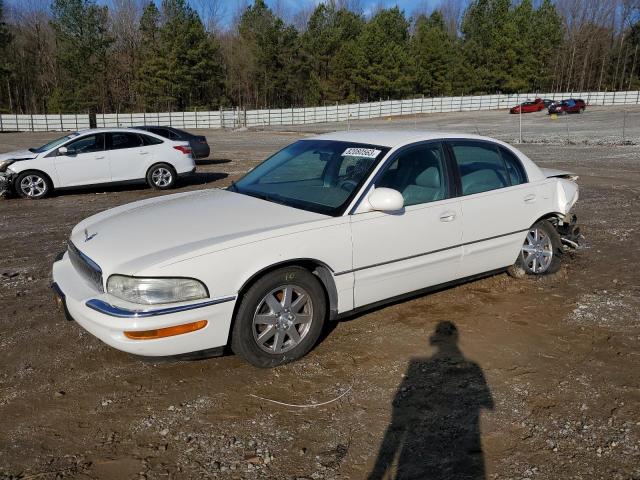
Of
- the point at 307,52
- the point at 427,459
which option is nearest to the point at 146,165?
the point at 427,459

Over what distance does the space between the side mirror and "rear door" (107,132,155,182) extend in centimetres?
912

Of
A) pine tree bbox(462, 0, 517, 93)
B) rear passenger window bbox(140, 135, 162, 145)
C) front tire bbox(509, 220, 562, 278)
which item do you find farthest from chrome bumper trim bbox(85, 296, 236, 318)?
pine tree bbox(462, 0, 517, 93)

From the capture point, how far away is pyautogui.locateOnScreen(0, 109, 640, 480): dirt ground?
2.86 m

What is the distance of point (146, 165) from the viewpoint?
12.2 m

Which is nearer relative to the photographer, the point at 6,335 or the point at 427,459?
the point at 427,459

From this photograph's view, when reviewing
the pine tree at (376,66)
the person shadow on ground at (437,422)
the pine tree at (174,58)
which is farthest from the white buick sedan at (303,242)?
the pine tree at (376,66)

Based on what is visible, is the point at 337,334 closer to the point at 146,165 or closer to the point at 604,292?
the point at 604,292

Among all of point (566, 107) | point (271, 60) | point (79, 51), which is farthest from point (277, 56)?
point (566, 107)

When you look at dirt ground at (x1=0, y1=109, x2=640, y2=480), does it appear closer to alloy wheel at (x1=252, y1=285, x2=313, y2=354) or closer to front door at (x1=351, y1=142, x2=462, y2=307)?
alloy wheel at (x1=252, y1=285, x2=313, y2=354)

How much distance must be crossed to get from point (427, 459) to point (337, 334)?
1.64m

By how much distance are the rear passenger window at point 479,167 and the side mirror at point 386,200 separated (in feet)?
3.18

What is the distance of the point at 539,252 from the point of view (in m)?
5.52

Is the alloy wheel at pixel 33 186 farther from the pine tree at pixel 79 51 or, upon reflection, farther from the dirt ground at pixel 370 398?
the pine tree at pixel 79 51

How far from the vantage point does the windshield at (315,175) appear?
4.21 m
